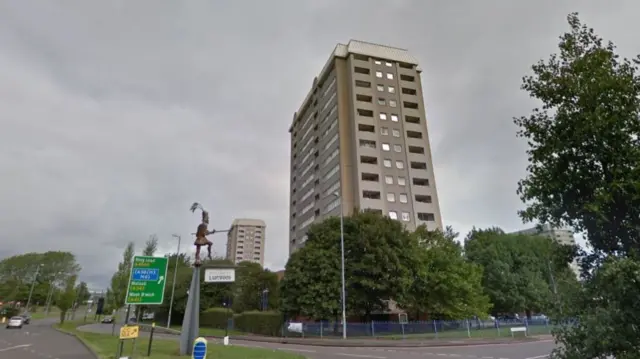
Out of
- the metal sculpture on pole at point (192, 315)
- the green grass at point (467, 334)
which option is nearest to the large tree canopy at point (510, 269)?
the green grass at point (467, 334)

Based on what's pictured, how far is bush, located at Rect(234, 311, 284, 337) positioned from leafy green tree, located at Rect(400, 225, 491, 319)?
1194 cm

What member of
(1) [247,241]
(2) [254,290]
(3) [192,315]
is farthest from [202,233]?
(1) [247,241]

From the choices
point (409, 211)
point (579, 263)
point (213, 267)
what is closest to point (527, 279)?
point (409, 211)

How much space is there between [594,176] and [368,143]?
51.3 meters

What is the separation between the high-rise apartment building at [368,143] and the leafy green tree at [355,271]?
53.3 feet

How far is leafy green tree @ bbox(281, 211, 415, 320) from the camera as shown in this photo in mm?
29531

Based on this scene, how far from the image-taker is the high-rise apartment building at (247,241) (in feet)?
605

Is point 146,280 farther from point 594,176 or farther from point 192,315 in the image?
point 594,176

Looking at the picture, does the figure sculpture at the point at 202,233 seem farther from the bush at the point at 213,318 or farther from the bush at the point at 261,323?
the bush at the point at 213,318

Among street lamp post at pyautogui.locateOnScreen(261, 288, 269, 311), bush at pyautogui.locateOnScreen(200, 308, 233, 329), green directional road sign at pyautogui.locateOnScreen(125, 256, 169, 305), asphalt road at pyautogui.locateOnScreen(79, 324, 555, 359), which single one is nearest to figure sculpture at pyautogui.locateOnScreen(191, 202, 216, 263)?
green directional road sign at pyautogui.locateOnScreen(125, 256, 169, 305)

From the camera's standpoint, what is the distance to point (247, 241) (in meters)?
187

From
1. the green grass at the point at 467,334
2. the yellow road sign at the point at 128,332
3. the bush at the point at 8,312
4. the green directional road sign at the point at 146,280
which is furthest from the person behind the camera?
the bush at the point at 8,312

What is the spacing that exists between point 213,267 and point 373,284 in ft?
53.1

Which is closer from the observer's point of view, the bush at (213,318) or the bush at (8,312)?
the bush at (213,318)
